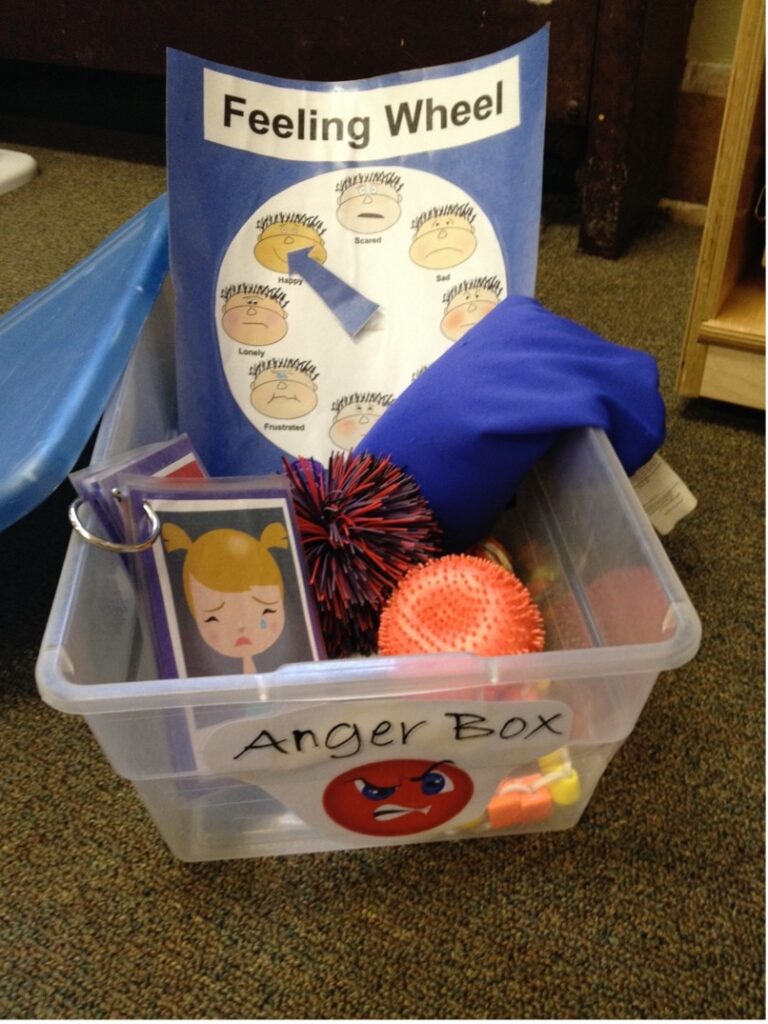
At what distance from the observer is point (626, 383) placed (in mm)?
556

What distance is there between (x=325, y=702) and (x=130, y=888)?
0.63 ft

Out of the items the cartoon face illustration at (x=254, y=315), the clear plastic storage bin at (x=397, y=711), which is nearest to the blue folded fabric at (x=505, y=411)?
the clear plastic storage bin at (x=397, y=711)

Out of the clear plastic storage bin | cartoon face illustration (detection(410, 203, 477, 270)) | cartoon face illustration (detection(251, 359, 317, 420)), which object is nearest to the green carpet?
A: the clear plastic storage bin

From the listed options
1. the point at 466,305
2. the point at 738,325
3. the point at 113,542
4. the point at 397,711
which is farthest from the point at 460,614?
the point at 738,325

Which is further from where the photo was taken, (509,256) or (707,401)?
(707,401)

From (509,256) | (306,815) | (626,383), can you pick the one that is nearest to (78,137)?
(509,256)

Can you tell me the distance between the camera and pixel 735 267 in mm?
801

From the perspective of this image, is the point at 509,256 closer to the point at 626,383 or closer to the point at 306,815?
Answer: the point at 626,383

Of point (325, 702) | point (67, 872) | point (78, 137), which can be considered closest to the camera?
point (325, 702)

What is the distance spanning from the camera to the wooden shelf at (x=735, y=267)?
0.68 meters

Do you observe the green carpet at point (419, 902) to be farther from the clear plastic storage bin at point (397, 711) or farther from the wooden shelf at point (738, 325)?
the wooden shelf at point (738, 325)

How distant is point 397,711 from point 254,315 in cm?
37

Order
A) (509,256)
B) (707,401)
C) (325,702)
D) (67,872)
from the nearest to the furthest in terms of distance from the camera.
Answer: (325,702) < (67,872) < (509,256) < (707,401)

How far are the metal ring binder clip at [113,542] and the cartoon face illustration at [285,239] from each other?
275 mm
